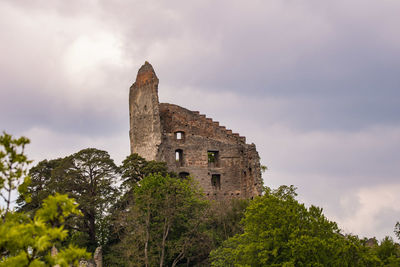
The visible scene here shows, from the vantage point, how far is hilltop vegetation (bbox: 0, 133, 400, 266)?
24.9 m

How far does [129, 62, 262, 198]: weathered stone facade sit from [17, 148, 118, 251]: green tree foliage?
4.82 meters

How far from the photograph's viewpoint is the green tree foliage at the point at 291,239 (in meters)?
23.9

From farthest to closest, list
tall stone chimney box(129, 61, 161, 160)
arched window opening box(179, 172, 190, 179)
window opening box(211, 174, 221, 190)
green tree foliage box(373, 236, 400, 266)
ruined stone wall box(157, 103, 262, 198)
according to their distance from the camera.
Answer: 1. window opening box(211, 174, 221, 190)
2. ruined stone wall box(157, 103, 262, 198)
3. arched window opening box(179, 172, 190, 179)
4. tall stone chimney box(129, 61, 161, 160)
5. green tree foliage box(373, 236, 400, 266)

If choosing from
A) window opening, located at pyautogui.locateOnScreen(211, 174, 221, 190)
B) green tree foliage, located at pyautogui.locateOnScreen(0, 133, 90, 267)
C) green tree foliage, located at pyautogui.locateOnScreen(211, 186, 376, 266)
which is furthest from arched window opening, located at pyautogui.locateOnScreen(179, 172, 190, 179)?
green tree foliage, located at pyautogui.locateOnScreen(0, 133, 90, 267)

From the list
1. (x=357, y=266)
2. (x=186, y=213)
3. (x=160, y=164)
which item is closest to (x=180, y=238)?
(x=186, y=213)

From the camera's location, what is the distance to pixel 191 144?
139ft

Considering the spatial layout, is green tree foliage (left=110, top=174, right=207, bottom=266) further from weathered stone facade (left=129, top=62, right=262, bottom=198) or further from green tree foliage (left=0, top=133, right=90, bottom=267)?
green tree foliage (left=0, top=133, right=90, bottom=267)

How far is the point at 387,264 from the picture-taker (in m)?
25.7

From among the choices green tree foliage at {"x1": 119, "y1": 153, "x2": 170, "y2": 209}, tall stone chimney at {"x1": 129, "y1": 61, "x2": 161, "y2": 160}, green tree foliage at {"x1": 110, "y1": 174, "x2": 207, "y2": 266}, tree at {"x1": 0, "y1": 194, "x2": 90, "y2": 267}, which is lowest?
tree at {"x1": 0, "y1": 194, "x2": 90, "y2": 267}

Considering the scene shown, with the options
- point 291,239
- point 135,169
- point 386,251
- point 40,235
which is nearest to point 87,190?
point 135,169

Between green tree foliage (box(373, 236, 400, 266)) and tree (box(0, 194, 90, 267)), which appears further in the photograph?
green tree foliage (box(373, 236, 400, 266))

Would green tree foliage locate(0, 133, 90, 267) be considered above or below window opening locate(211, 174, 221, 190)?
below

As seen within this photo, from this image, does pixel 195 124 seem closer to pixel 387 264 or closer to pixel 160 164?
pixel 160 164

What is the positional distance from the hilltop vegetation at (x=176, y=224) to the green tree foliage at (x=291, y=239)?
44 mm
